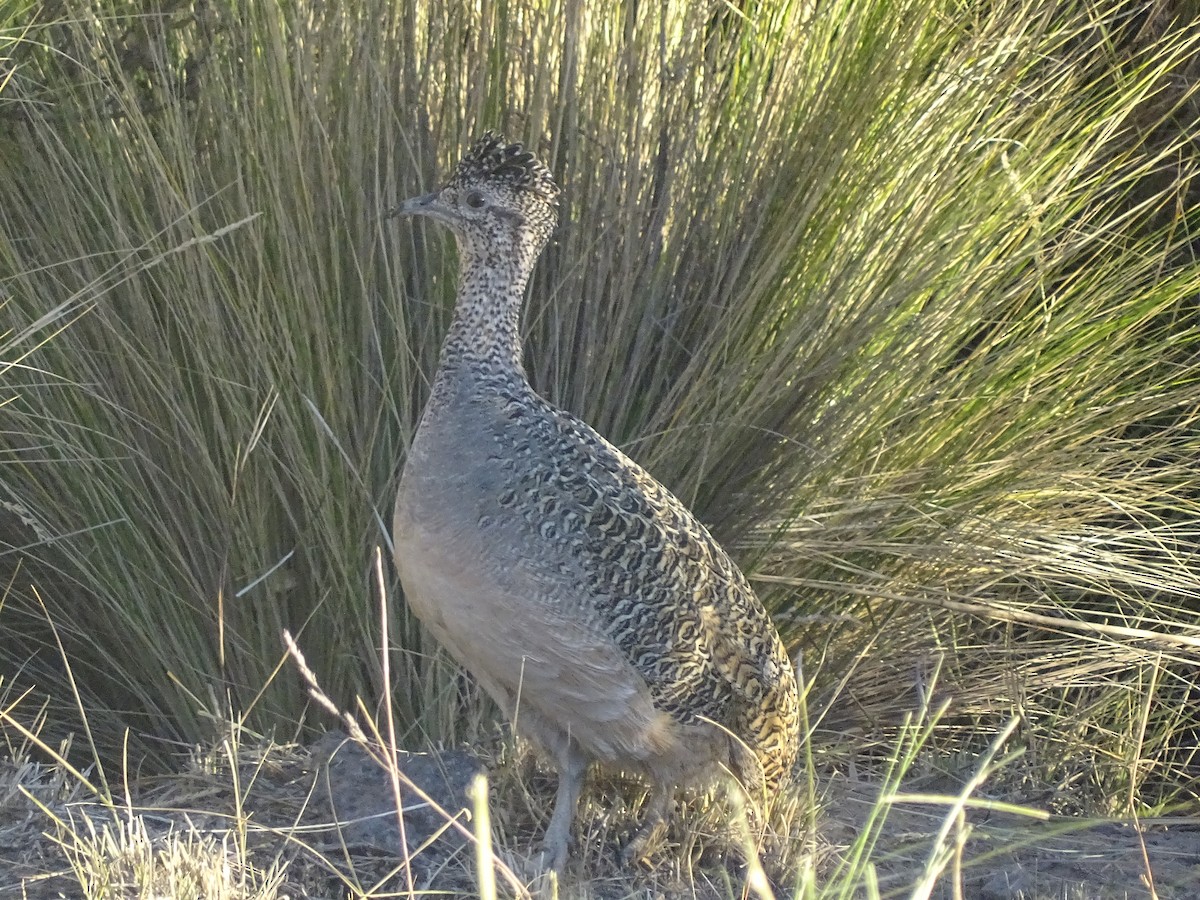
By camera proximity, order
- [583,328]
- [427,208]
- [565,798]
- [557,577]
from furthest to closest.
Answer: [583,328]
[427,208]
[565,798]
[557,577]

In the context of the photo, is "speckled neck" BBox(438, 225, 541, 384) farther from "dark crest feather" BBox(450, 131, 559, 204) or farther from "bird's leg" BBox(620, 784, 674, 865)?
"bird's leg" BBox(620, 784, 674, 865)

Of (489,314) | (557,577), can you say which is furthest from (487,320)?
(557,577)

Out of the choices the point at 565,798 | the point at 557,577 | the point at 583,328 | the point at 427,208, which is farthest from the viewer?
the point at 583,328

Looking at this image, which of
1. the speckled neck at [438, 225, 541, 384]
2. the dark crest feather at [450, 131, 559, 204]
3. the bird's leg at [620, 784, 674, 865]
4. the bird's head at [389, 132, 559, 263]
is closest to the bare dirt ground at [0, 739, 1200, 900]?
the bird's leg at [620, 784, 674, 865]

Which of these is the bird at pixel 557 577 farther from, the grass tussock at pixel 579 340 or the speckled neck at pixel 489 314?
the grass tussock at pixel 579 340

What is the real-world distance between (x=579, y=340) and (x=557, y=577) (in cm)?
104

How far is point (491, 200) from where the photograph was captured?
3025 mm

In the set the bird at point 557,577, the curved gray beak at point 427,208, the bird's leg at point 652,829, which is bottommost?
the bird's leg at point 652,829

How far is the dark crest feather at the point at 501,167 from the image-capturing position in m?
3.03

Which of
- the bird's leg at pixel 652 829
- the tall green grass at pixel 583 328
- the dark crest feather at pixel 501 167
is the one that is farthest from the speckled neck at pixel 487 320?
the bird's leg at pixel 652 829

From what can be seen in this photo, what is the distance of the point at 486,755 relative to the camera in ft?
10.7

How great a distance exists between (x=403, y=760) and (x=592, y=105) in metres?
1.57

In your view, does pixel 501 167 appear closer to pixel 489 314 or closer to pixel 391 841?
pixel 489 314

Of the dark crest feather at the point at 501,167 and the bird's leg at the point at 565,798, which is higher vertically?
the dark crest feather at the point at 501,167
